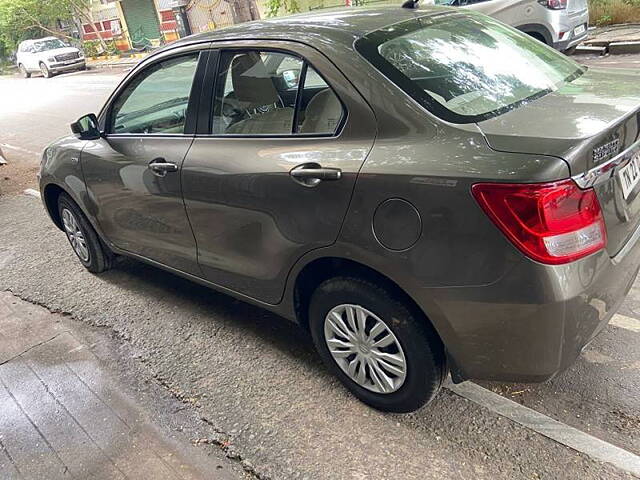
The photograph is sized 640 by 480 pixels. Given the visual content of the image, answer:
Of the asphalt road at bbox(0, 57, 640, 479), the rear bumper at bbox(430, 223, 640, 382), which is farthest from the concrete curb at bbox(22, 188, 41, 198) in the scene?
the rear bumper at bbox(430, 223, 640, 382)

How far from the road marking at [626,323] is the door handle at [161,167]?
248cm

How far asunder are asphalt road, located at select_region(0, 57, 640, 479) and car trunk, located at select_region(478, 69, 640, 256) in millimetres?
835

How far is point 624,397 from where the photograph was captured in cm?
242

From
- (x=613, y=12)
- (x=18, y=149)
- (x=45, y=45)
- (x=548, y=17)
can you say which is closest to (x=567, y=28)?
Result: (x=548, y=17)

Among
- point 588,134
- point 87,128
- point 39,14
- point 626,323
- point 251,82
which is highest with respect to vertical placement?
point 39,14

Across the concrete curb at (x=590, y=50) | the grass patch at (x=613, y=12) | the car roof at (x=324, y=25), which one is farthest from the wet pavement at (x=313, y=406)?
the grass patch at (x=613, y=12)

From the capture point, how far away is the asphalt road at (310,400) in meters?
2.25

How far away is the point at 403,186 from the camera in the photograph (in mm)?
1993

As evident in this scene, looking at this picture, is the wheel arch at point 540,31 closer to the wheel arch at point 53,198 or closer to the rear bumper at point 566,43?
the rear bumper at point 566,43

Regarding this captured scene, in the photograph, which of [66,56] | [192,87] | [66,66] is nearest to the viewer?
[192,87]

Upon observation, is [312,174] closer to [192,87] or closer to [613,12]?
[192,87]

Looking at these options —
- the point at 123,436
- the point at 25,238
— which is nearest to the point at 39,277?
the point at 25,238

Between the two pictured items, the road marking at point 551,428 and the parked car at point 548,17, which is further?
the parked car at point 548,17

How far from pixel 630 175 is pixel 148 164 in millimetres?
2433
